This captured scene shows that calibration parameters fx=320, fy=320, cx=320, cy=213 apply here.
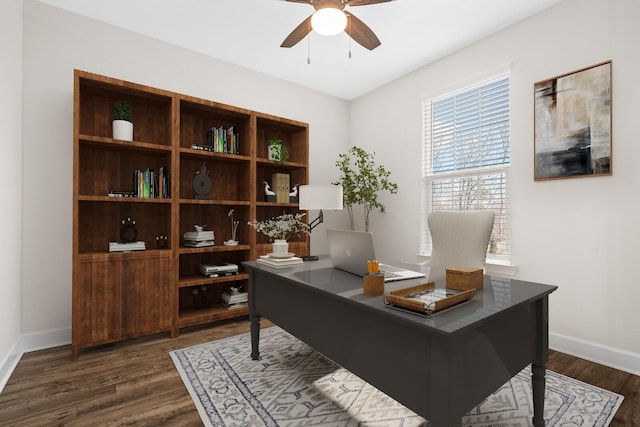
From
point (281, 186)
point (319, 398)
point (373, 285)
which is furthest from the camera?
point (281, 186)

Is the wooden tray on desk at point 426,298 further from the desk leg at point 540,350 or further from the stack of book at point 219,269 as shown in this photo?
the stack of book at point 219,269

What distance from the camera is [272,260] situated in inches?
86.1

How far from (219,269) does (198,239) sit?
14.3 inches

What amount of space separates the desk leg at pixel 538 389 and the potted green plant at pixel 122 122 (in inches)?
129

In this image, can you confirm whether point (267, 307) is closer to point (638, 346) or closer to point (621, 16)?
point (638, 346)

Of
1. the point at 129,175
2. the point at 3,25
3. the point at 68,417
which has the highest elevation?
the point at 3,25

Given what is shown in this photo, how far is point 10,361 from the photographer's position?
2.27 meters

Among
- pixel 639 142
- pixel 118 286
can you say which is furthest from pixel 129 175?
pixel 639 142

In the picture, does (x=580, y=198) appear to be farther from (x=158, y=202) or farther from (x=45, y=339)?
(x=45, y=339)

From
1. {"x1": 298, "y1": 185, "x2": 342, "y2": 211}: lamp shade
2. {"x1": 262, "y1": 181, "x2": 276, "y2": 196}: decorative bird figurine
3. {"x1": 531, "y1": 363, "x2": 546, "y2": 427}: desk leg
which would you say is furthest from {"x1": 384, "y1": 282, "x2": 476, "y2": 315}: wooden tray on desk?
{"x1": 262, "y1": 181, "x2": 276, "y2": 196}: decorative bird figurine

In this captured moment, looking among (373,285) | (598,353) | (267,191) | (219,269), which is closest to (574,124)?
(598,353)

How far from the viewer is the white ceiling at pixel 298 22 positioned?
266cm

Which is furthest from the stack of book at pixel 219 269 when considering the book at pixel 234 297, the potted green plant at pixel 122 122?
the potted green plant at pixel 122 122

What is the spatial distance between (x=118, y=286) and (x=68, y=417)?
41.4 inches
